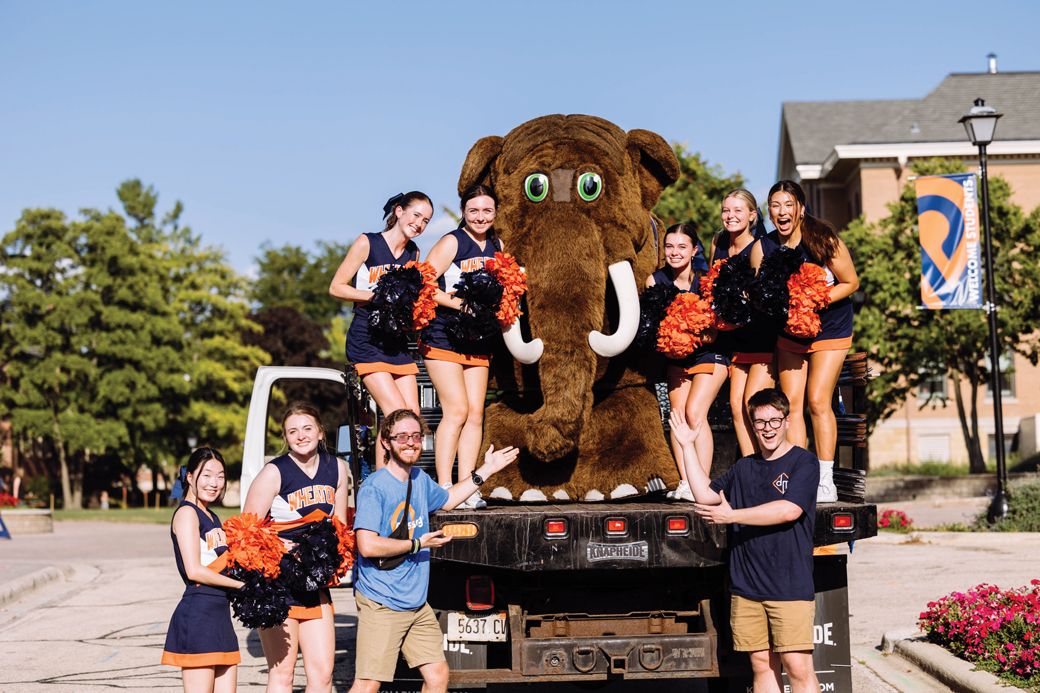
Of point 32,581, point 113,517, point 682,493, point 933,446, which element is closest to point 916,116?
point 933,446

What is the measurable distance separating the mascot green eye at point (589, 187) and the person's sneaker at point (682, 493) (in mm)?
1880

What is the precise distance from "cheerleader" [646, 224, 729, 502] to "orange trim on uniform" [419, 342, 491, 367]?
3.89ft

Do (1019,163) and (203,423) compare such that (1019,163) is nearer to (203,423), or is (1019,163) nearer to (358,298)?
(203,423)

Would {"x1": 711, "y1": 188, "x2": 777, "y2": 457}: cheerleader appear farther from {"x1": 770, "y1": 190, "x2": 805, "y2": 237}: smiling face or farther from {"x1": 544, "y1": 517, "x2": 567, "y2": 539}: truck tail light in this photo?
{"x1": 544, "y1": 517, "x2": 567, "y2": 539}: truck tail light

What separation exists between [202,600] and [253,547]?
0.33 m

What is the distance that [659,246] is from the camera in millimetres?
8531

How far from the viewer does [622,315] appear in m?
7.39

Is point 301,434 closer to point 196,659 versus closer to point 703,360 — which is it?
point 196,659

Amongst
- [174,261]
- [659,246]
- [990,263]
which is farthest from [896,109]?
[659,246]

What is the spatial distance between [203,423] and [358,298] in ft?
A: 155

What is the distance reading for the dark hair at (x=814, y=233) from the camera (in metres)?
7.20

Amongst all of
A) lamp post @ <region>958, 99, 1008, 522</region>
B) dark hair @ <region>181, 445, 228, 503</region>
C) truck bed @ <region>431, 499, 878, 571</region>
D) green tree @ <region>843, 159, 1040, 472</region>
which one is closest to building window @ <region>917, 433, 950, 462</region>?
green tree @ <region>843, 159, 1040, 472</region>

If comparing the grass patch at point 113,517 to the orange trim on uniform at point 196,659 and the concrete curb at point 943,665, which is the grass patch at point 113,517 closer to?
the concrete curb at point 943,665

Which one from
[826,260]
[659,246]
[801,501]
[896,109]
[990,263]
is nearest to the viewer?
[801,501]
